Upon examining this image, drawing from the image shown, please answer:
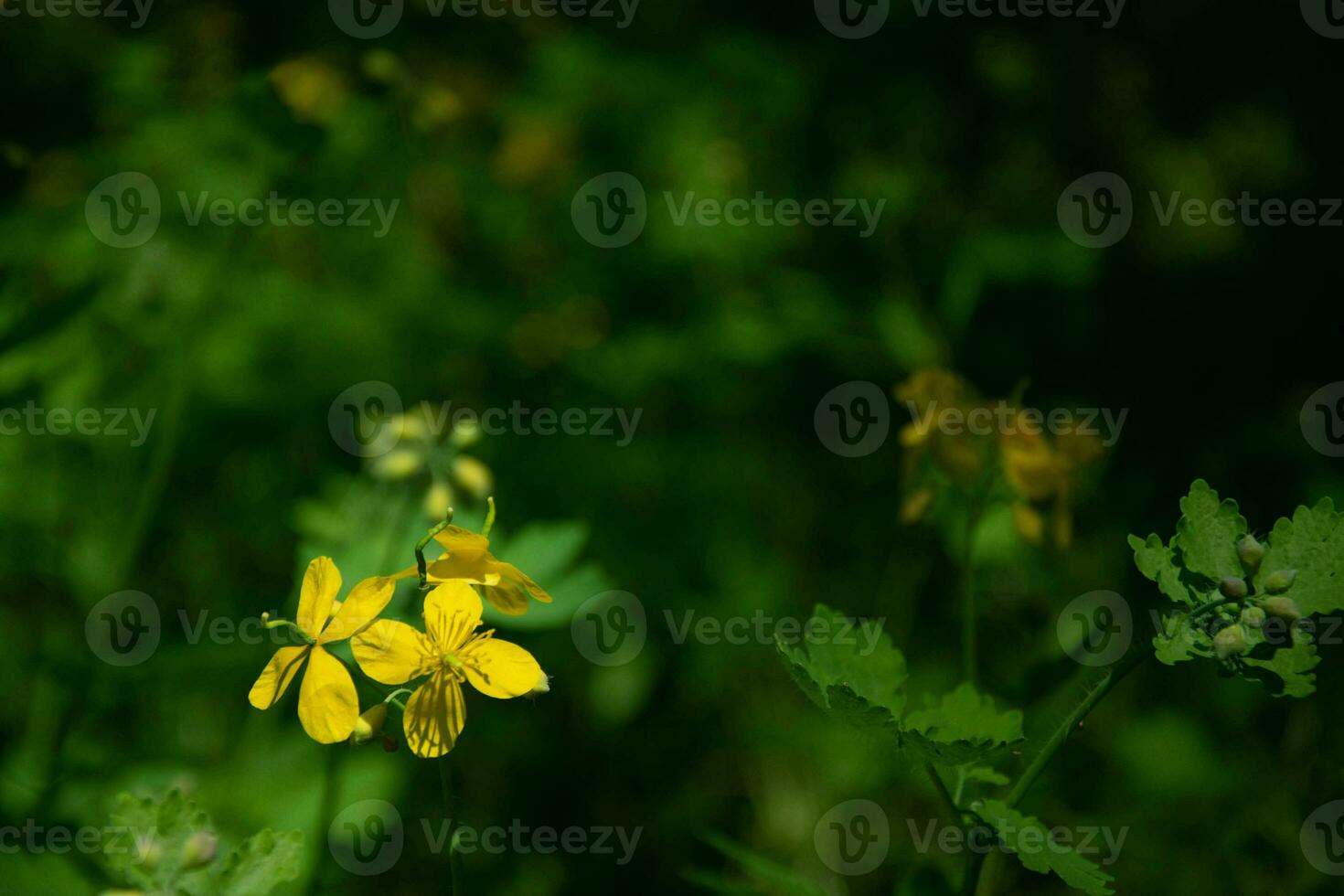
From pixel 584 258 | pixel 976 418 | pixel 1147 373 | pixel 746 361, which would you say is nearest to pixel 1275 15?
pixel 1147 373

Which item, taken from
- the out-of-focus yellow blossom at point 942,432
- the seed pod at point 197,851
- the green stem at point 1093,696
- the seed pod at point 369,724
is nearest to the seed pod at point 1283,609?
the green stem at point 1093,696

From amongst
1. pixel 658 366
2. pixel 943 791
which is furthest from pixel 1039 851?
pixel 658 366

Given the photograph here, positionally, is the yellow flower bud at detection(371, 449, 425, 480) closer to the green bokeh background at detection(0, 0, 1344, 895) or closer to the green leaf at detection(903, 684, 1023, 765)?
the green bokeh background at detection(0, 0, 1344, 895)

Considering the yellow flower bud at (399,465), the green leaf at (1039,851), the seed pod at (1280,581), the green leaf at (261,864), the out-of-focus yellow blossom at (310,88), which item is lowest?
the green leaf at (261,864)

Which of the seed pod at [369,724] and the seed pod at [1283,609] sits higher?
the seed pod at [1283,609]

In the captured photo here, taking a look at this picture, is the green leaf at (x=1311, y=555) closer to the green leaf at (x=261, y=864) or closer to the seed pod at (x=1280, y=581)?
the seed pod at (x=1280, y=581)

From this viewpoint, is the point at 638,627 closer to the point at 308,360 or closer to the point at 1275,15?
the point at 308,360

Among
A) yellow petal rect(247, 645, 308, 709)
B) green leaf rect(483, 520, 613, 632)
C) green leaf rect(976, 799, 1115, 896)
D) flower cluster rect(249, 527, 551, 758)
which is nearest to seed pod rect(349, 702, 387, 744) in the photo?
flower cluster rect(249, 527, 551, 758)

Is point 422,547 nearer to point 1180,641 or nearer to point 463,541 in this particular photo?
point 463,541
